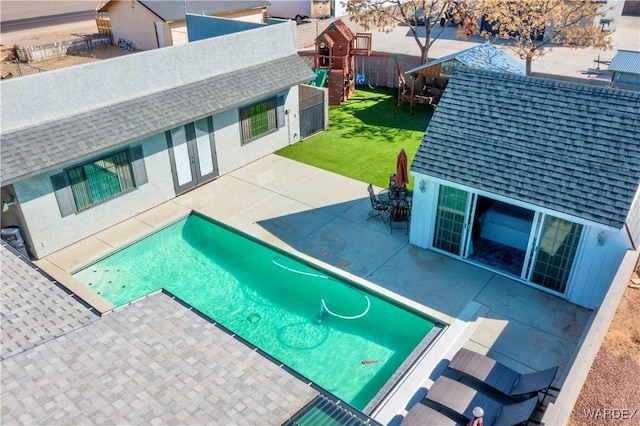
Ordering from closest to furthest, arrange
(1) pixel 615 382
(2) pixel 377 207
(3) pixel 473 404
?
(3) pixel 473 404, (1) pixel 615 382, (2) pixel 377 207

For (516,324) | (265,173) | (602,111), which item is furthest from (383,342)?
(265,173)

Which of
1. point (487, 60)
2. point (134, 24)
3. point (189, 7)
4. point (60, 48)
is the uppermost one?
point (189, 7)

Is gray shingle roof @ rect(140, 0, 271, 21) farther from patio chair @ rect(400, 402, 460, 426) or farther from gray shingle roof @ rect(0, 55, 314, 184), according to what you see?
patio chair @ rect(400, 402, 460, 426)

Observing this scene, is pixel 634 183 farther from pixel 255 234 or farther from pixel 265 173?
pixel 265 173

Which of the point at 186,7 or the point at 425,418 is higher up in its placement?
the point at 186,7

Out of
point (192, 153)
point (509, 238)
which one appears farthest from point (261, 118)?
point (509, 238)

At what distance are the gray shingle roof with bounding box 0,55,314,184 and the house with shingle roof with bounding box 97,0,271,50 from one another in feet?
56.1

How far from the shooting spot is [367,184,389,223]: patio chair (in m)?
15.4

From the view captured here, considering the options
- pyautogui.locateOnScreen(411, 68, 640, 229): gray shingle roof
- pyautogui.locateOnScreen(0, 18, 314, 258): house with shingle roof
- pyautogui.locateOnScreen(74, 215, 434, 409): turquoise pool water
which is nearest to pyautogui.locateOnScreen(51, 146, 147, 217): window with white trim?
pyautogui.locateOnScreen(0, 18, 314, 258): house with shingle roof

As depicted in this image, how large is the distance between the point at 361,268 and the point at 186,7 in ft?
87.7

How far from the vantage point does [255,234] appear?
15180mm

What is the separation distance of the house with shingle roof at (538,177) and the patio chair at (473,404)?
4.30m

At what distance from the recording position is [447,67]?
Result: 22.4 meters

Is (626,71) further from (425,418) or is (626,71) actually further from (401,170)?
(425,418)
